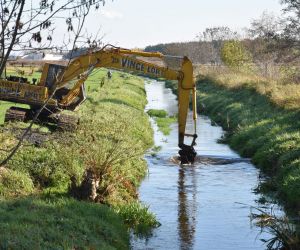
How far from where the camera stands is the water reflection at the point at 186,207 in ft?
40.7

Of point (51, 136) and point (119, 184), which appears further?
point (51, 136)

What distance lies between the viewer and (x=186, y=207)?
15047mm

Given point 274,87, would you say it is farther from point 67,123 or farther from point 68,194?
point 68,194

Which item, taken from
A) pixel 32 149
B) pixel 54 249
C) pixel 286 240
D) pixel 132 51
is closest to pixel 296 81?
pixel 132 51

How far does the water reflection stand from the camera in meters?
12.4

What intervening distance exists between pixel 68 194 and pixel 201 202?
13.1ft

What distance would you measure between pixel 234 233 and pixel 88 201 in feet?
10.7

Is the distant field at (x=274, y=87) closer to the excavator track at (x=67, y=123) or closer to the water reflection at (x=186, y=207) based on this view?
the water reflection at (x=186, y=207)

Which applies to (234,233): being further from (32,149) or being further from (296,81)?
(296,81)

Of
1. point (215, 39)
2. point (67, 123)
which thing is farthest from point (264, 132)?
point (215, 39)

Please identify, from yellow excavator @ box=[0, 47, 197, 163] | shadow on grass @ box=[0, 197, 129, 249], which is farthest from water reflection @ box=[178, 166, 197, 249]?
yellow excavator @ box=[0, 47, 197, 163]

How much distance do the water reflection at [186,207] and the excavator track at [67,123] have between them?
13.5 feet

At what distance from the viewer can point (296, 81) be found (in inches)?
1460

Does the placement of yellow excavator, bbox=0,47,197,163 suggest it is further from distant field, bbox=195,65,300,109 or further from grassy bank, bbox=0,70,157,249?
distant field, bbox=195,65,300,109
